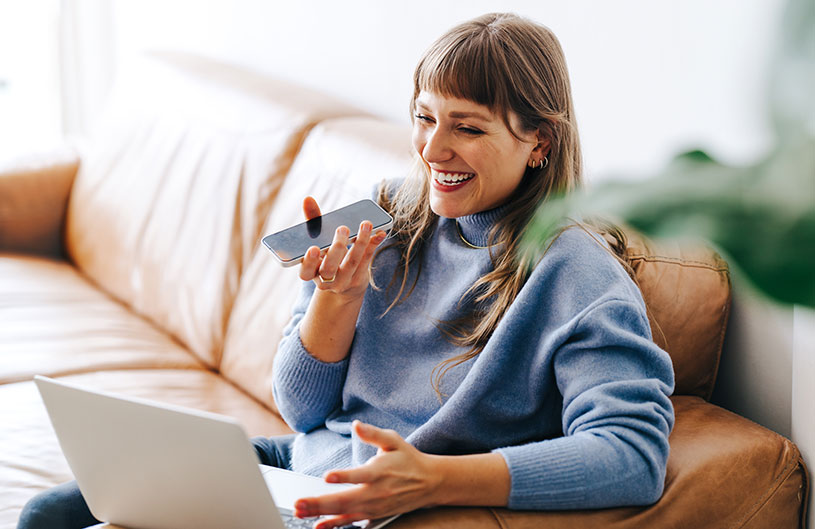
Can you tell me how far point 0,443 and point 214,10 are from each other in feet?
5.12

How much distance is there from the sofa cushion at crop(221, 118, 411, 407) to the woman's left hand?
2.31ft

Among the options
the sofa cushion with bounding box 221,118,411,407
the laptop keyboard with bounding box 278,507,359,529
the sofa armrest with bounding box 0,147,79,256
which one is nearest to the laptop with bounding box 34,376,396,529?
the laptop keyboard with bounding box 278,507,359,529

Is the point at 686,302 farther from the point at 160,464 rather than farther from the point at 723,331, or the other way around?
the point at 160,464

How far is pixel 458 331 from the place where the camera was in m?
1.16

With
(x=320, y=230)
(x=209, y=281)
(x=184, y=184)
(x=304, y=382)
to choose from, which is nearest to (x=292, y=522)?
(x=304, y=382)

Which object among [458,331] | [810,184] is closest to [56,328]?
[458,331]

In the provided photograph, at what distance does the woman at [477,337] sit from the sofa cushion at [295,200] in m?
0.28

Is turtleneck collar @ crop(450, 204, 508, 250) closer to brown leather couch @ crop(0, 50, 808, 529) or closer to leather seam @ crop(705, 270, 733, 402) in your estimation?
brown leather couch @ crop(0, 50, 808, 529)

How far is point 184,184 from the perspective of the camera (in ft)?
6.68

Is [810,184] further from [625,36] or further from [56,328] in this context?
[56,328]

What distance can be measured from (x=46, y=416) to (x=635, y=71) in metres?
1.16

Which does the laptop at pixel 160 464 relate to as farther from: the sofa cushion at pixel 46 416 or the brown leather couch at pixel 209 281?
the sofa cushion at pixel 46 416

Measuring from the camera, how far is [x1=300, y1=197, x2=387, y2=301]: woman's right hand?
1096 millimetres

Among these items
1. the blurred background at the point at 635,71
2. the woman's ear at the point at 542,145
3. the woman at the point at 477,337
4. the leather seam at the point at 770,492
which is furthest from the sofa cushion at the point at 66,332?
the leather seam at the point at 770,492
